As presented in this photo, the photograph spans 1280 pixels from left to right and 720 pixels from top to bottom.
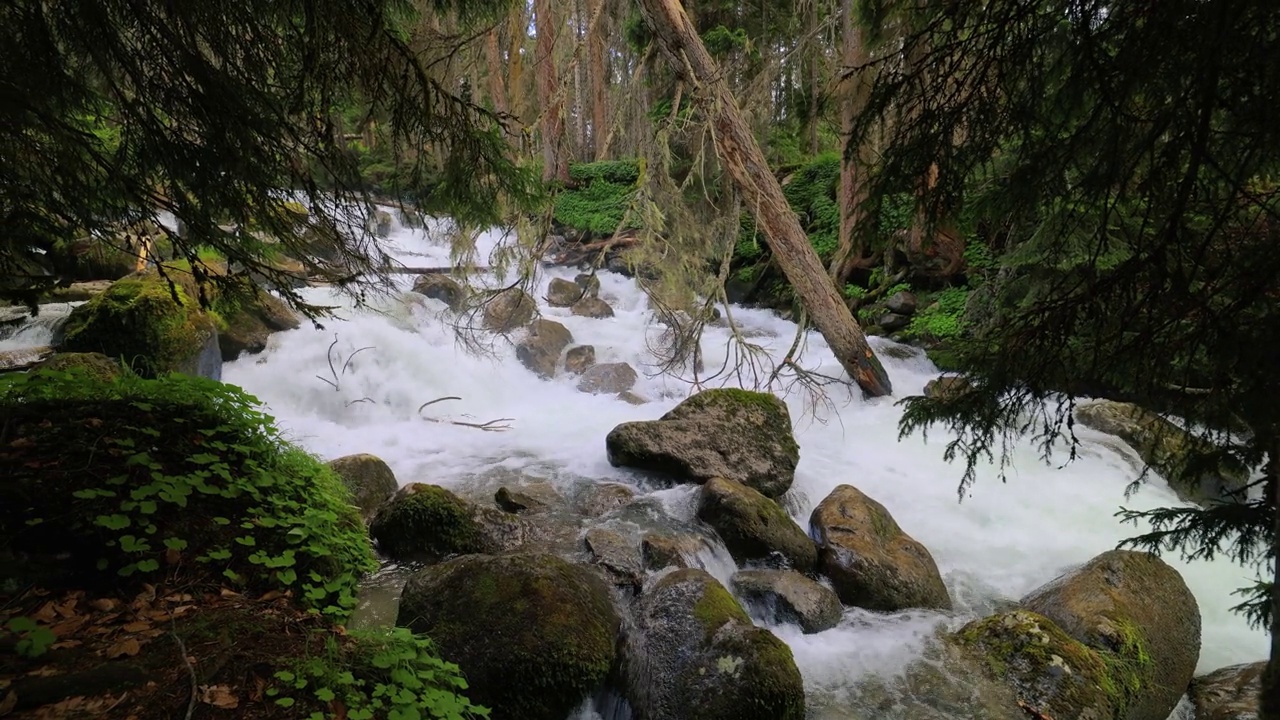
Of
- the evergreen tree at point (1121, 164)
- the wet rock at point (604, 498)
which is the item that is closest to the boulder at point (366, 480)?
the wet rock at point (604, 498)

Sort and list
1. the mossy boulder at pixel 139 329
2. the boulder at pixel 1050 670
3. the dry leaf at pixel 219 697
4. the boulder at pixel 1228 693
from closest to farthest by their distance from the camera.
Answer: the dry leaf at pixel 219 697, the boulder at pixel 1050 670, the boulder at pixel 1228 693, the mossy boulder at pixel 139 329

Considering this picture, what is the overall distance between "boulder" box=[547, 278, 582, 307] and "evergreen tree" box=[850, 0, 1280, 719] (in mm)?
13421

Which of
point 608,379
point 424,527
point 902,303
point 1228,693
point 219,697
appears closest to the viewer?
point 219,697

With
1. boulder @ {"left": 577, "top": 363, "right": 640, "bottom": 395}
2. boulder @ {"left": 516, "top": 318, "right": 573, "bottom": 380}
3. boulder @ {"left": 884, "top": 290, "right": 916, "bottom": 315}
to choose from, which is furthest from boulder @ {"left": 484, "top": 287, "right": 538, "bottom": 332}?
boulder @ {"left": 884, "top": 290, "right": 916, "bottom": 315}

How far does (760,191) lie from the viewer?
8.66m

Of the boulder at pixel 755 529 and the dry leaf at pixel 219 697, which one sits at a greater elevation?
the dry leaf at pixel 219 697

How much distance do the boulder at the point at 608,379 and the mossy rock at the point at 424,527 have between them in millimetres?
6200

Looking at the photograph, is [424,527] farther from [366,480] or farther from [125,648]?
[125,648]

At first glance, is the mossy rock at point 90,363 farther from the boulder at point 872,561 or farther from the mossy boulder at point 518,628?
the boulder at point 872,561

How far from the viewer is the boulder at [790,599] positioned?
4.87 m

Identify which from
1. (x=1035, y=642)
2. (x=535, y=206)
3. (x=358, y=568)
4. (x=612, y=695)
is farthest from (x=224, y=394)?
(x=1035, y=642)

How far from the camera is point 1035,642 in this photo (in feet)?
13.4

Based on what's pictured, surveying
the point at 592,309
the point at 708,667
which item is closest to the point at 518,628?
the point at 708,667

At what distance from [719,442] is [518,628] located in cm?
431
